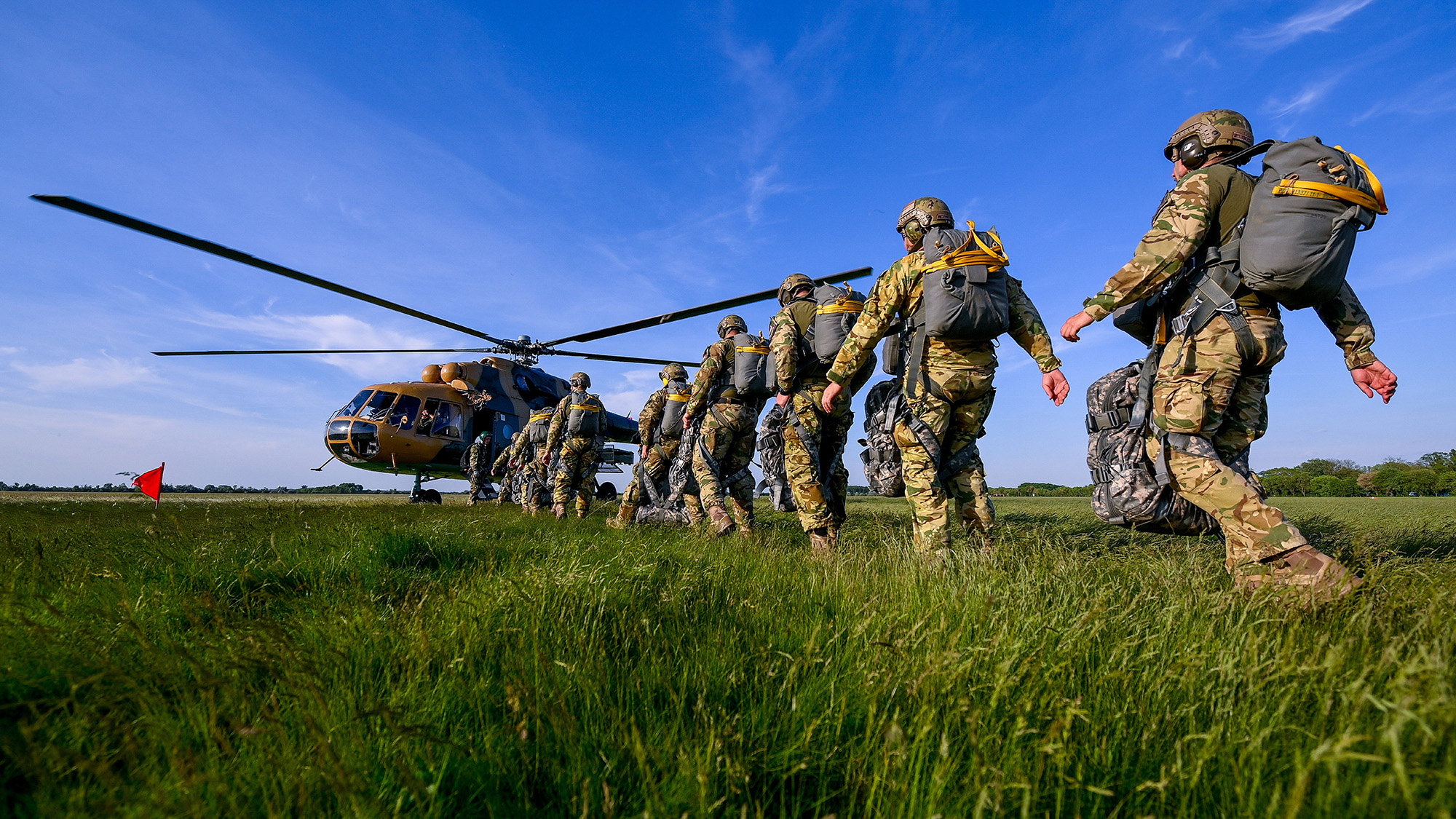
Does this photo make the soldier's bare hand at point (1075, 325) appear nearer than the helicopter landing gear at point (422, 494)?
Yes

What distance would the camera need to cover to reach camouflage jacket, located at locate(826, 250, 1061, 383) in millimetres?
3965

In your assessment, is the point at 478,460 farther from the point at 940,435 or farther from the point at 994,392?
the point at 994,392

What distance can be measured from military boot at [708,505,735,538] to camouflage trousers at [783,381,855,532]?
91 cm

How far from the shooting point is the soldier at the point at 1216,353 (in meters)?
2.75

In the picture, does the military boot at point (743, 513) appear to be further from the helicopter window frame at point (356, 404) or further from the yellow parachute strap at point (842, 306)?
the helicopter window frame at point (356, 404)

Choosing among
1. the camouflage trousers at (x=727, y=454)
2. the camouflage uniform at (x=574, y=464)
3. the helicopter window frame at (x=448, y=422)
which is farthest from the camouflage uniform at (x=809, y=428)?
the helicopter window frame at (x=448, y=422)

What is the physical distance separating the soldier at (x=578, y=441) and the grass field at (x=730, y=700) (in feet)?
22.1

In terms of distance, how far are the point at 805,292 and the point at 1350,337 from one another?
13.0ft

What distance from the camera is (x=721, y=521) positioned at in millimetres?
6301

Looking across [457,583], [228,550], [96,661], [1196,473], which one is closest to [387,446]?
[228,550]

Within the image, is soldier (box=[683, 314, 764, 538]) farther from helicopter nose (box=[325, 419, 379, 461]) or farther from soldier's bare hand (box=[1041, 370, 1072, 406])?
helicopter nose (box=[325, 419, 379, 461])

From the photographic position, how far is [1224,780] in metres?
1.12

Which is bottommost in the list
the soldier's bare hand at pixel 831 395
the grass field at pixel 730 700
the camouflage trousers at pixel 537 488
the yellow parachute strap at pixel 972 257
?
the grass field at pixel 730 700

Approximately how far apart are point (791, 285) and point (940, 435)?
106 inches
